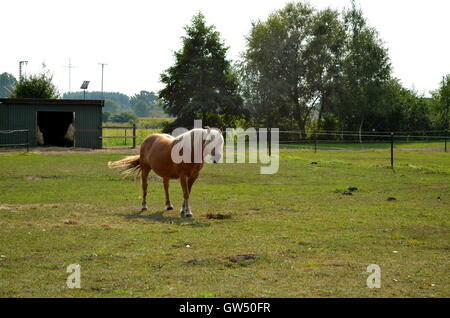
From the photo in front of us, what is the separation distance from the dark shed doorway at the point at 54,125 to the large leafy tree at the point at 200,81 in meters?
10.8

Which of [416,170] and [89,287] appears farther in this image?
[416,170]

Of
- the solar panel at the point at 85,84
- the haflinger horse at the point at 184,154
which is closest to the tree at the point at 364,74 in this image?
the solar panel at the point at 85,84

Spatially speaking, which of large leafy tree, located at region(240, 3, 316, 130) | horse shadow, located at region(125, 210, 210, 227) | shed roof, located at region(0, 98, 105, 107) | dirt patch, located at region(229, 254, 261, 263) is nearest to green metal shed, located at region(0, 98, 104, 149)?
shed roof, located at region(0, 98, 105, 107)

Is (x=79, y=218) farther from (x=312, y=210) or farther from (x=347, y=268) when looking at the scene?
(x=347, y=268)

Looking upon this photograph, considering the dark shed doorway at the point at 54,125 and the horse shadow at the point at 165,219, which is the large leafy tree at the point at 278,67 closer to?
the dark shed doorway at the point at 54,125

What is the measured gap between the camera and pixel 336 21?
2223 inches

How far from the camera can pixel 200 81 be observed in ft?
165

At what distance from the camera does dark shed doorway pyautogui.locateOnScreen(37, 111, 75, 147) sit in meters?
41.3

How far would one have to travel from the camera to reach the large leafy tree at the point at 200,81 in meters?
50.2

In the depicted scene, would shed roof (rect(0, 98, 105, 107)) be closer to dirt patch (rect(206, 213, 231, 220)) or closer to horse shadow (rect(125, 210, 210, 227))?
horse shadow (rect(125, 210, 210, 227))

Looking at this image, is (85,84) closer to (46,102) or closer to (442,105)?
(46,102)

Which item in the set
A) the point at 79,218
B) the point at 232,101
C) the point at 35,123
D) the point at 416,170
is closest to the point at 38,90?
the point at 35,123

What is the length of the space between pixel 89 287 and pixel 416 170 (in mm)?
18564

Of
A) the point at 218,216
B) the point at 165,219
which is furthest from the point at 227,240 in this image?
the point at 165,219
